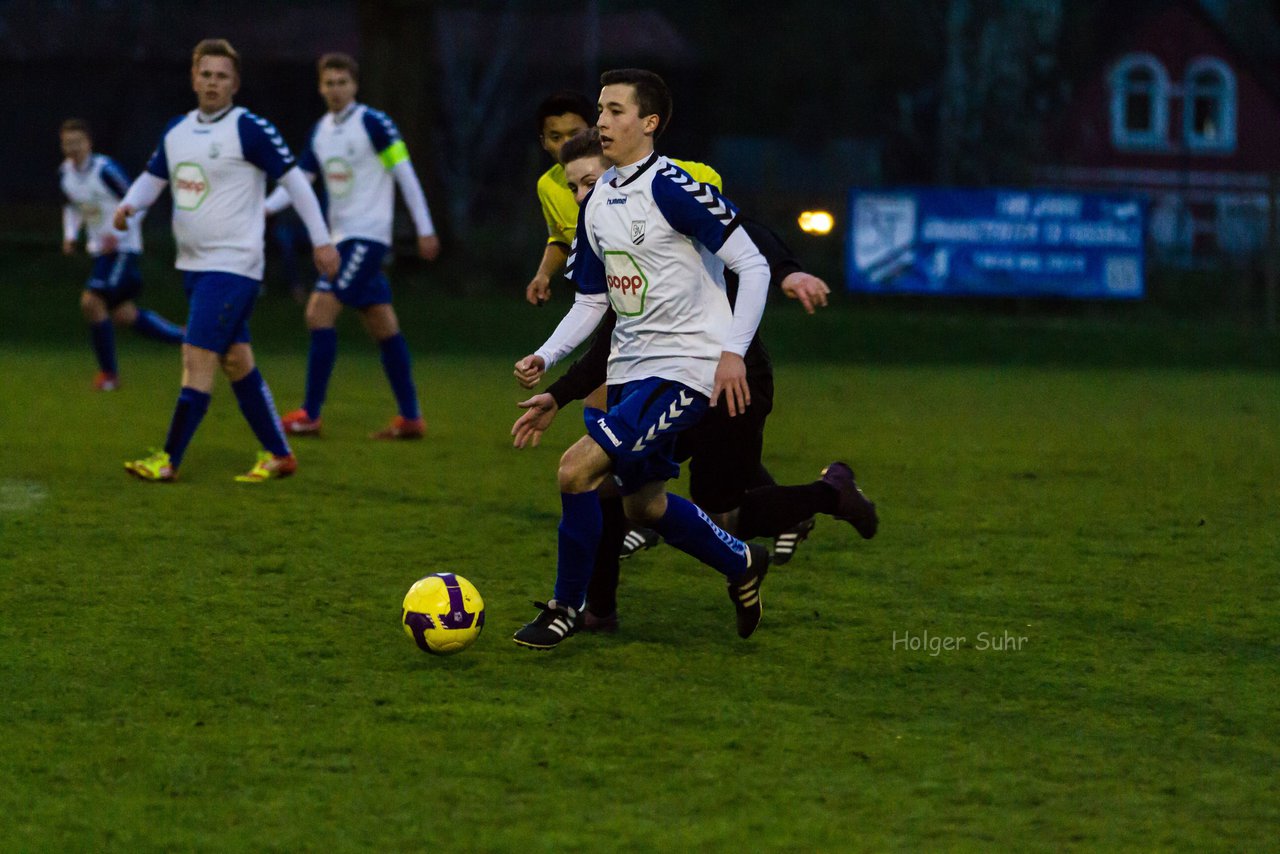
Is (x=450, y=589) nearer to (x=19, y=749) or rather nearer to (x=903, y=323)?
(x=19, y=749)

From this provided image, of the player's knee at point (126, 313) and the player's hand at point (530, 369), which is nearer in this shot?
the player's hand at point (530, 369)

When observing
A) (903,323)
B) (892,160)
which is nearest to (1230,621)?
(903,323)

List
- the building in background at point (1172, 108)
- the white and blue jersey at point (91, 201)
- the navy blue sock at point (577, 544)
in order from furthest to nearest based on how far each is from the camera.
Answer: the building in background at point (1172, 108)
the white and blue jersey at point (91, 201)
the navy blue sock at point (577, 544)

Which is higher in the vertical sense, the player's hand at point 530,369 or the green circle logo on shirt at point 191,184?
the green circle logo on shirt at point 191,184

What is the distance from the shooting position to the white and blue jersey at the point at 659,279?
5586 mm

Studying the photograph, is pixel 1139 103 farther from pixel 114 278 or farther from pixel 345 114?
pixel 345 114

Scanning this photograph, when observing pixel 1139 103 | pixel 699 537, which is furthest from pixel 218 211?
pixel 1139 103

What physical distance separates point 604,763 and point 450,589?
1.29 m

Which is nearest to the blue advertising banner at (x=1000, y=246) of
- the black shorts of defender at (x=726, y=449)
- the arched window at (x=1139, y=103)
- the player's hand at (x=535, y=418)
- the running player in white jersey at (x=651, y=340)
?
the black shorts of defender at (x=726, y=449)

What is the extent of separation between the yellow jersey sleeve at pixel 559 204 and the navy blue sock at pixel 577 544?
1.98 meters

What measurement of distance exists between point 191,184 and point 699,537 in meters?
4.22

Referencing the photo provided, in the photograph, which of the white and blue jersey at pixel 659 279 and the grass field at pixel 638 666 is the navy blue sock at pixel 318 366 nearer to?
the grass field at pixel 638 666

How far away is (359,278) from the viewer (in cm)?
1112

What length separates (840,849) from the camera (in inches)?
155
